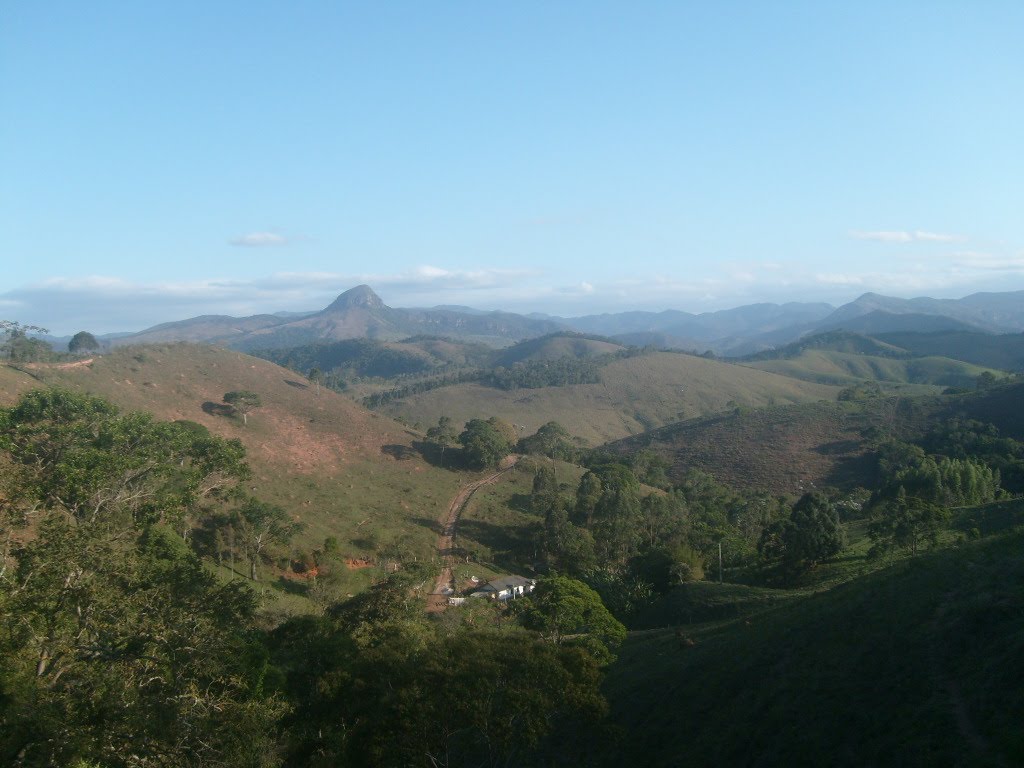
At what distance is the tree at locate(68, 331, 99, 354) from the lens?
3036 inches

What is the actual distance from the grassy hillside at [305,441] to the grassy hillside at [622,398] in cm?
5336

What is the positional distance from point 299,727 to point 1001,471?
6460 cm

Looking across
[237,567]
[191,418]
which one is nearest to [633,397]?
[191,418]

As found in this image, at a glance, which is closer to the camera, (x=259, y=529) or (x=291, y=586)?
(x=291, y=586)

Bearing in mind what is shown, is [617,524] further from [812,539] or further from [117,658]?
[117,658]

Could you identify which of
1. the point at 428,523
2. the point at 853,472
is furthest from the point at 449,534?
the point at 853,472

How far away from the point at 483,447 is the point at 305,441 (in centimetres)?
1677

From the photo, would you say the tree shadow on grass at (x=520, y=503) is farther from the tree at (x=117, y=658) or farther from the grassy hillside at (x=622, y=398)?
the grassy hillside at (x=622, y=398)

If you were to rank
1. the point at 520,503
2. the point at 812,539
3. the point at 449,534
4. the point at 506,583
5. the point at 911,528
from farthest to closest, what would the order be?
the point at 520,503
the point at 449,534
the point at 506,583
the point at 812,539
the point at 911,528

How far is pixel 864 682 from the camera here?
47.8 ft

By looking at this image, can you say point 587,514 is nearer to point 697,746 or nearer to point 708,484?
point 708,484

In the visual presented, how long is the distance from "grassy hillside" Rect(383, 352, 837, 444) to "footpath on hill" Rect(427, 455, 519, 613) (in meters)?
55.4

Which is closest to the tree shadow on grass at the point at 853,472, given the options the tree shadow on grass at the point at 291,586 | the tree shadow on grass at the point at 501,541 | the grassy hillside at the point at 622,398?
the tree shadow on grass at the point at 501,541

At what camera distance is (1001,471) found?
187 ft
